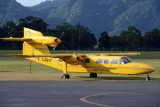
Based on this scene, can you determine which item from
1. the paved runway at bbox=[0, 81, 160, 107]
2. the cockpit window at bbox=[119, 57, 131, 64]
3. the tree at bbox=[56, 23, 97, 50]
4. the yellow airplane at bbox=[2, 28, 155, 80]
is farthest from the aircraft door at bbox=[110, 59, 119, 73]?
the tree at bbox=[56, 23, 97, 50]

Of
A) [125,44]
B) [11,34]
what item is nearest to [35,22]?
[11,34]

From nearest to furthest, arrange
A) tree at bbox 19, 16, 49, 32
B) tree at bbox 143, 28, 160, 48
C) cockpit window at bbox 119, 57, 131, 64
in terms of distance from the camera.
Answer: cockpit window at bbox 119, 57, 131, 64, tree at bbox 143, 28, 160, 48, tree at bbox 19, 16, 49, 32

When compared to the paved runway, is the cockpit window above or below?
above

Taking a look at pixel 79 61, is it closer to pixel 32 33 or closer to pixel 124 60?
pixel 124 60

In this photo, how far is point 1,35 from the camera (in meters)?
142

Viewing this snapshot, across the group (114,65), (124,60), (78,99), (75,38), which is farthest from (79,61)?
(75,38)

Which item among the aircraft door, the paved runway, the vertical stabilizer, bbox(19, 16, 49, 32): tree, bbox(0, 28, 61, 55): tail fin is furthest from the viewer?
bbox(19, 16, 49, 32): tree

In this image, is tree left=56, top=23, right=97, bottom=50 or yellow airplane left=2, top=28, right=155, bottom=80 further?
tree left=56, top=23, right=97, bottom=50

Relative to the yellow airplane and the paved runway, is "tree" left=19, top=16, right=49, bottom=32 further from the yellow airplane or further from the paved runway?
the paved runway

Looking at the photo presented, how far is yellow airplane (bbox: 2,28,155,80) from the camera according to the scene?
3541 cm

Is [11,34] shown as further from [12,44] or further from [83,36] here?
[83,36]

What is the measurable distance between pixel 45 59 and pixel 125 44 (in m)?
87.7

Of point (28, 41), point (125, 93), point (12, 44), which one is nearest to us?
point (125, 93)

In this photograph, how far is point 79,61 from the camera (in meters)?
38.1
